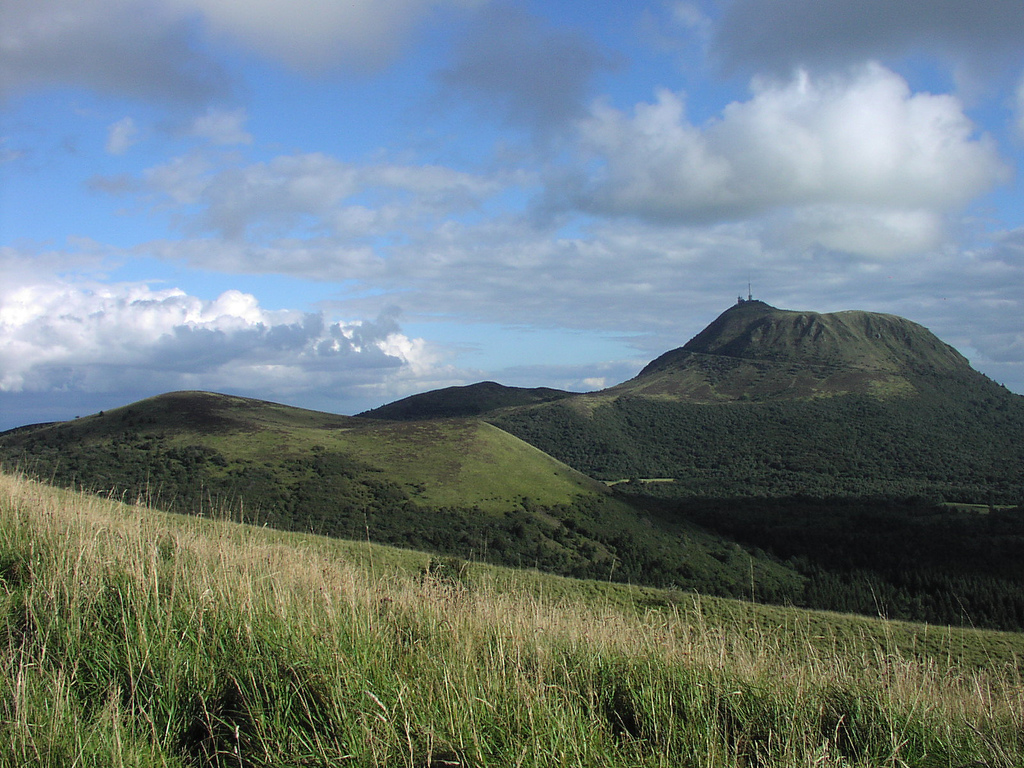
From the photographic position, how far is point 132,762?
11.1 ft

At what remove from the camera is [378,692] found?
4.17 metres

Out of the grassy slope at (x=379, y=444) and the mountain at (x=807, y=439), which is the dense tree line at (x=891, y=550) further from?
the mountain at (x=807, y=439)

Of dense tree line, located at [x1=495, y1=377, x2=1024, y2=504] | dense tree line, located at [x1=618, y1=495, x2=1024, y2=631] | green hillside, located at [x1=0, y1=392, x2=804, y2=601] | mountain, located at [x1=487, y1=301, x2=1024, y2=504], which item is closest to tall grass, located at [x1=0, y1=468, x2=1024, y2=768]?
dense tree line, located at [x1=618, y1=495, x2=1024, y2=631]

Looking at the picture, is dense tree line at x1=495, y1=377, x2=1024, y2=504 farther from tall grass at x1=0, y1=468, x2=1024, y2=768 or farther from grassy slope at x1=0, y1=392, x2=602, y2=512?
tall grass at x1=0, y1=468, x2=1024, y2=768

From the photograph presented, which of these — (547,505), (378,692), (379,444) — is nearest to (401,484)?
(379,444)

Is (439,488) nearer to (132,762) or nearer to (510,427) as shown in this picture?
(132,762)

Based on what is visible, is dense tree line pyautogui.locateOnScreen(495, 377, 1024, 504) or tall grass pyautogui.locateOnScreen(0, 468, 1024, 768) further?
dense tree line pyautogui.locateOnScreen(495, 377, 1024, 504)

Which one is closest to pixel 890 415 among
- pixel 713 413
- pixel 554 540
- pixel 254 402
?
pixel 713 413

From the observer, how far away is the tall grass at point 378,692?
12.2 ft

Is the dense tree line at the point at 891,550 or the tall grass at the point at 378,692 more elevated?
the tall grass at the point at 378,692

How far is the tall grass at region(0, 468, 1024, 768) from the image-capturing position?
3711mm

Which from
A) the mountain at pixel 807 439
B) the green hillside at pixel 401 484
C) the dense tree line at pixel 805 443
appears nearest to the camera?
the green hillside at pixel 401 484

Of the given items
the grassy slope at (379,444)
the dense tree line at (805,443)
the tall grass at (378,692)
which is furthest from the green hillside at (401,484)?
the dense tree line at (805,443)

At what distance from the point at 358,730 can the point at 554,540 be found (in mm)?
61834
